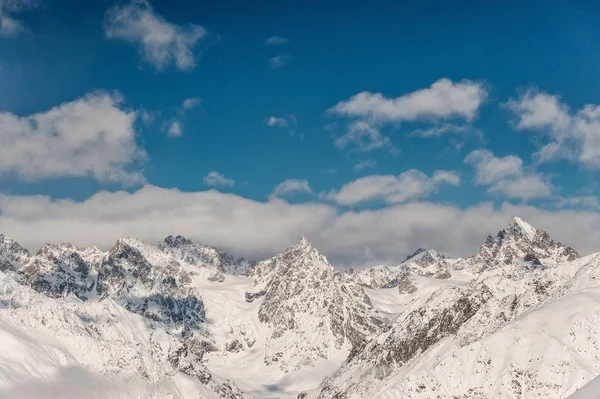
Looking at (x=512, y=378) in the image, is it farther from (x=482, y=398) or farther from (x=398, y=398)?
(x=398, y=398)

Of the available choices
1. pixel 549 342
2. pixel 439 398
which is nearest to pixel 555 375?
pixel 549 342

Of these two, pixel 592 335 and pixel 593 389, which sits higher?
pixel 592 335

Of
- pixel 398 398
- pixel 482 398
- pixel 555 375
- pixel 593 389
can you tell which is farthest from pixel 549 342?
pixel 593 389

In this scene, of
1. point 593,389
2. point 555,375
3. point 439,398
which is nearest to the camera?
point 593,389

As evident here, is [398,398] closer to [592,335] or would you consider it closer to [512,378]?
[512,378]

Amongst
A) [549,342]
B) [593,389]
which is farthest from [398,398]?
[593,389]

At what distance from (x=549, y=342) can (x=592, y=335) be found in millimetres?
11962

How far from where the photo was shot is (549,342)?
7657 inches

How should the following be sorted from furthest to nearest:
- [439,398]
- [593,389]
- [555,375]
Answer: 1. [439,398]
2. [555,375]
3. [593,389]

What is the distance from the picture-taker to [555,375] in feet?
612

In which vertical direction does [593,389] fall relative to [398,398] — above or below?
below

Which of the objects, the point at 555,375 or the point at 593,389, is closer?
the point at 593,389

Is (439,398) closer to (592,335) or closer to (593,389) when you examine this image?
(592,335)

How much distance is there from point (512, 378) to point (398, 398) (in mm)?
32869
